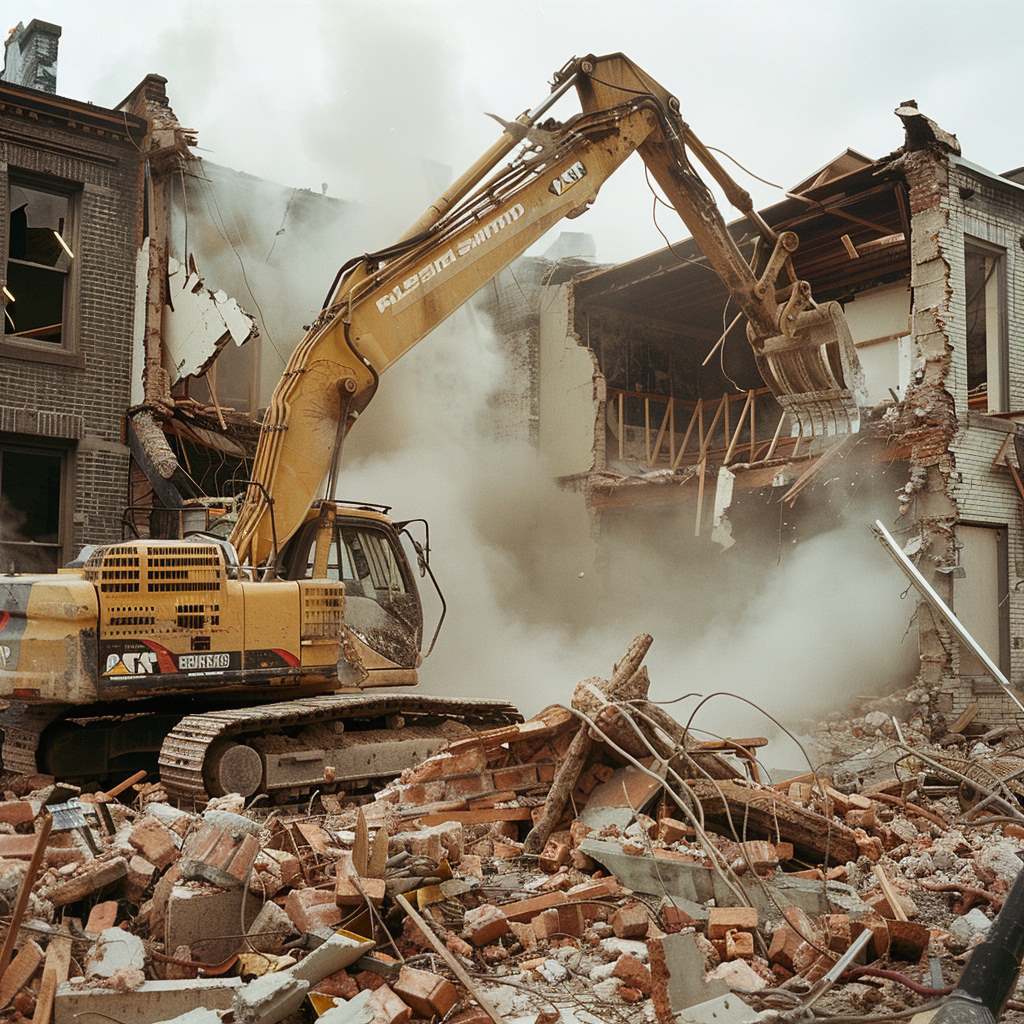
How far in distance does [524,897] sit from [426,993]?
1529 mm

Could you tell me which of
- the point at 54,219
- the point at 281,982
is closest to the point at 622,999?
the point at 281,982

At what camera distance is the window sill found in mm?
13016

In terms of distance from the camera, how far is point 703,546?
1748cm

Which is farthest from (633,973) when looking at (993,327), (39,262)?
(993,327)

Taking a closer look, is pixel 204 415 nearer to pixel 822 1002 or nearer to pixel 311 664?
pixel 311 664

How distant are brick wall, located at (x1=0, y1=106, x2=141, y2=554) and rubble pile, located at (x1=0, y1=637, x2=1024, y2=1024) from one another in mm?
6611

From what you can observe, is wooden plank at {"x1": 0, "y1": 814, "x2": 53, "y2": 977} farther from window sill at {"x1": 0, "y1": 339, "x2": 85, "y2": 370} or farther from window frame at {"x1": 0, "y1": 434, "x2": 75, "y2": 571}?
window sill at {"x1": 0, "y1": 339, "x2": 85, "y2": 370}

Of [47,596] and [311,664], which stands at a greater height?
[47,596]

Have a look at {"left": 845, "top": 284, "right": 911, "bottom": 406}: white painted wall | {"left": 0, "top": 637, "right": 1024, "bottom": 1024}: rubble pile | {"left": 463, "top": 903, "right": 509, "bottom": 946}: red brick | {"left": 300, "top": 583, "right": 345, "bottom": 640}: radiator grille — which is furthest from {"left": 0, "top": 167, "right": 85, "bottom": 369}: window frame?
{"left": 463, "top": 903, "right": 509, "bottom": 946}: red brick

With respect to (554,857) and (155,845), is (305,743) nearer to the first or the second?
(554,857)

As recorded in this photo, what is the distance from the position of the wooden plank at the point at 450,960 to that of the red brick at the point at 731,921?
4.07 ft

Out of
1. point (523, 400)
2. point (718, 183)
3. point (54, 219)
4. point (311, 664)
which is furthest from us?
point (523, 400)

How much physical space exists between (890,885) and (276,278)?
41.6 ft

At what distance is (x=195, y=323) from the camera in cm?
1430
